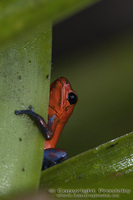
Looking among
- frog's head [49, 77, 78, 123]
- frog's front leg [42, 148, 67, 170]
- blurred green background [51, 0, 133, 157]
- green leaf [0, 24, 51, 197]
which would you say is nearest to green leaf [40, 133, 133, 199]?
green leaf [0, 24, 51, 197]

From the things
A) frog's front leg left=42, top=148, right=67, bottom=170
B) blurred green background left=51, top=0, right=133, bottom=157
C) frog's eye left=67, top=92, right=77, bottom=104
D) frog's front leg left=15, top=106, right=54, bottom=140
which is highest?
frog's eye left=67, top=92, right=77, bottom=104

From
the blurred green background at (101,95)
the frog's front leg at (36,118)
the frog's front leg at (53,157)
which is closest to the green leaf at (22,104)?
the frog's front leg at (36,118)

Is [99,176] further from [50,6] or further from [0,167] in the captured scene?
[50,6]

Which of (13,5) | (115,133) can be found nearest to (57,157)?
(115,133)

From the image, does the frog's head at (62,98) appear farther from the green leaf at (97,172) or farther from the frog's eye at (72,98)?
the green leaf at (97,172)

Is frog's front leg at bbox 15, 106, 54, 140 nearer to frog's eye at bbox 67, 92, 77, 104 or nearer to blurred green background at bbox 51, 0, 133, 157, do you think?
blurred green background at bbox 51, 0, 133, 157

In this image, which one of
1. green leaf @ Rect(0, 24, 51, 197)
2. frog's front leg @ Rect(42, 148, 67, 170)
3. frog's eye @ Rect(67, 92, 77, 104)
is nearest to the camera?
green leaf @ Rect(0, 24, 51, 197)
